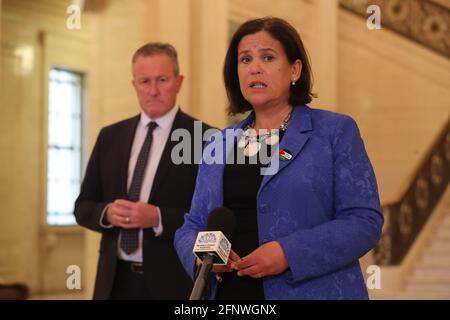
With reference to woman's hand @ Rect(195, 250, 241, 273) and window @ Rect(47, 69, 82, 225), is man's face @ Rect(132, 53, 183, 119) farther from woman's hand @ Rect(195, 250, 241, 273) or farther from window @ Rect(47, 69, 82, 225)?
window @ Rect(47, 69, 82, 225)

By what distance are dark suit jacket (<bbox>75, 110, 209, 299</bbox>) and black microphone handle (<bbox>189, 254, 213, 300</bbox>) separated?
1.49 metres

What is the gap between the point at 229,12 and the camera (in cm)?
682

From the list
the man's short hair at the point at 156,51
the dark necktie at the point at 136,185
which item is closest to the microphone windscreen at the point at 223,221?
the dark necktie at the point at 136,185

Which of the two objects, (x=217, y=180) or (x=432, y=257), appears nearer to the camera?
(x=217, y=180)

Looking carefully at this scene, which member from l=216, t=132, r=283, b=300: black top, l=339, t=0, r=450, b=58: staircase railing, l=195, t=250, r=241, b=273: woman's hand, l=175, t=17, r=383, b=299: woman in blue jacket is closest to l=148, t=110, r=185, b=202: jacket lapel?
l=175, t=17, r=383, b=299: woman in blue jacket

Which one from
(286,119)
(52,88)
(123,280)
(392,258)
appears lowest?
(392,258)

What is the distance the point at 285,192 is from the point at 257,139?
245 millimetres

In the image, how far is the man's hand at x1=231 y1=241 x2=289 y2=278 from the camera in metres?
1.94

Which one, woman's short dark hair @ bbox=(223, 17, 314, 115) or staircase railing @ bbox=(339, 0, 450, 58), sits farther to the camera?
staircase railing @ bbox=(339, 0, 450, 58)

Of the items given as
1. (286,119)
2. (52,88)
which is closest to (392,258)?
(52,88)

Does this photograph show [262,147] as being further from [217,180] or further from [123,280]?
[123,280]

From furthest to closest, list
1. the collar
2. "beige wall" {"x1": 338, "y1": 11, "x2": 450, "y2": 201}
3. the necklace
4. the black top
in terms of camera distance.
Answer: "beige wall" {"x1": 338, "y1": 11, "x2": 450, "y2": 201} → the collar → the necklace → the black top

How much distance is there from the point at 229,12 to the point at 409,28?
3.98 metres

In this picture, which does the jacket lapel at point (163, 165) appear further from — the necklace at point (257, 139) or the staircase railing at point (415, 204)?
the staircase railing at point (415, 204)
